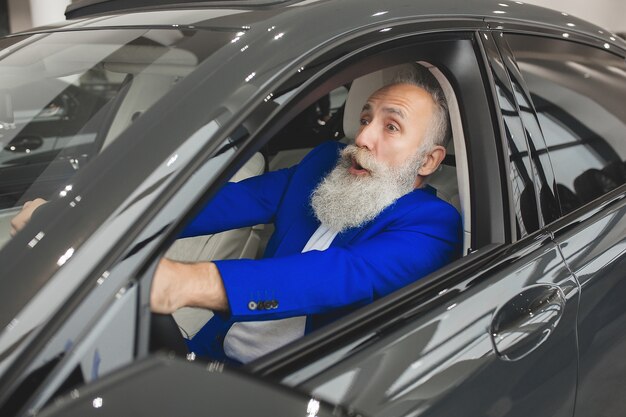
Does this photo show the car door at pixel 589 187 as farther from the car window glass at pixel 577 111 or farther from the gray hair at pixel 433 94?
the gray hair at pixel 433 94

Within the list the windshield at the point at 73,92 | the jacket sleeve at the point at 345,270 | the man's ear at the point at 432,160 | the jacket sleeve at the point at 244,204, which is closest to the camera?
the windshield at the point at 73,92

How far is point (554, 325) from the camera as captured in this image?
4.13 ft

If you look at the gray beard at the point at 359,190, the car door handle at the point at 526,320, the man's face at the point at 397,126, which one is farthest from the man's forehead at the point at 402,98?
the car door handle at the point at 526,320

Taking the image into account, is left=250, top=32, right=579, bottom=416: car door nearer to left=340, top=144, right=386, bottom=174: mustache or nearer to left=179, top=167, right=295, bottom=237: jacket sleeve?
left=340, top=144, right=386, bottom=174: mustache

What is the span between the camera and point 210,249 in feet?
6.35

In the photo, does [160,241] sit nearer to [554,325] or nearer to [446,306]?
[446,306]

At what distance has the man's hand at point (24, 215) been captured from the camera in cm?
89

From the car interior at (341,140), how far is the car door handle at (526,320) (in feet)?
0.60

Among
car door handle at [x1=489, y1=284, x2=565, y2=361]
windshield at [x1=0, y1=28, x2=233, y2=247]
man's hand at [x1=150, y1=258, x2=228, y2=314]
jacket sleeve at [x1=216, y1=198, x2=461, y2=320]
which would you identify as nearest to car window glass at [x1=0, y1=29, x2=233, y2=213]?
windshield at [x1=0, y1=28, x2=233, y2=247]

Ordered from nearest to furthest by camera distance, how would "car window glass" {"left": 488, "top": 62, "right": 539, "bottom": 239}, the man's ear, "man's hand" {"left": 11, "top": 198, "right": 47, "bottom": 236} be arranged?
"man's hand" {"left": 11, "top": 198, "right": 47, "bottom": 236} → "car window glass" {"left": 488, "top": 62, "right": 539, "bottom": 239} → the man's ear

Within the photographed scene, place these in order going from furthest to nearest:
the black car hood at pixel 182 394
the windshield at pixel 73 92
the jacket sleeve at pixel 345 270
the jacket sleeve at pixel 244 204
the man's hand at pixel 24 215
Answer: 1. the jacket sleeve at pixel 244 204
2. the jacket sleeve at pixel 345 270
3. the windshield at pixel 73 92
4. the man's hand at pixel 24 215
5. the black car hood at pixel 182 394

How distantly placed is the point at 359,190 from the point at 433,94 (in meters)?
0.28

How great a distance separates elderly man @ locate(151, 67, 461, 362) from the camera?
1.13m

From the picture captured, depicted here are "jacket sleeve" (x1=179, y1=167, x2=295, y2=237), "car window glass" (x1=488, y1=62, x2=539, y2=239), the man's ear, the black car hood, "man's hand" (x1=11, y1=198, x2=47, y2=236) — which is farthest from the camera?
"jacket sleeve" (x1=179, y1=167, x2=295, y2=237)
